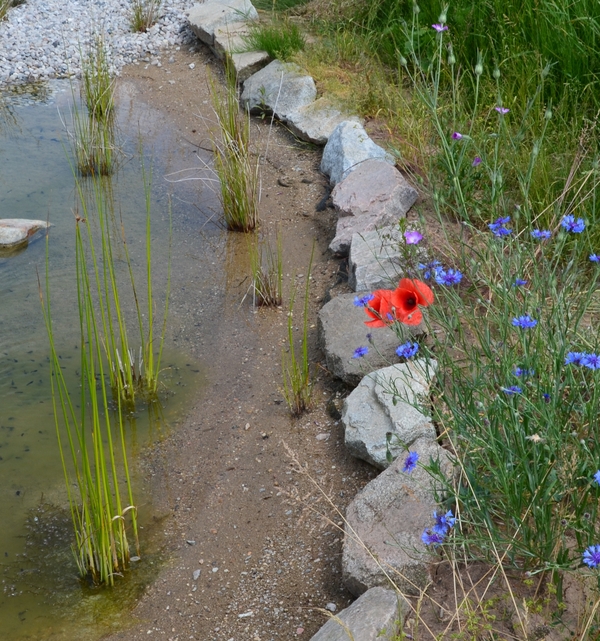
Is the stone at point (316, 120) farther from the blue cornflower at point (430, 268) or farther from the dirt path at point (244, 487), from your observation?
the blue cornflower at point (430, 268)

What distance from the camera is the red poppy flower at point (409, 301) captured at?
212 centimetres

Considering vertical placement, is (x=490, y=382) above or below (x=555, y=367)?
below

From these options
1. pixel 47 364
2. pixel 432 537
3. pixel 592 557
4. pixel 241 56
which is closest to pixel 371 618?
pixel 432 537

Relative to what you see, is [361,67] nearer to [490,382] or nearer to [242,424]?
[242,424]

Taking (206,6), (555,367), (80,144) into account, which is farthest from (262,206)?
(206,6)

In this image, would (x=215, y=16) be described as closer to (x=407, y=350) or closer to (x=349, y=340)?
(x=349, y=340)

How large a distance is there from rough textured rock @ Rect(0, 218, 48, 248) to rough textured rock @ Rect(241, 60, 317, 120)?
1719 mm

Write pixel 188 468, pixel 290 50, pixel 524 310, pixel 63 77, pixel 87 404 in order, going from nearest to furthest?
pixel 524 310 → pixel 188 468 → pixel 87 404 → pixel 290 50 → pixel 63 77

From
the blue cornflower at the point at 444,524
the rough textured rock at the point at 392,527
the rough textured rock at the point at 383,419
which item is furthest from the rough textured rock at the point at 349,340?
the blue cornflower at the point at 444,524

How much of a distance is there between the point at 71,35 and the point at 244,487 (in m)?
5.89

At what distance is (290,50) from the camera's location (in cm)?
579

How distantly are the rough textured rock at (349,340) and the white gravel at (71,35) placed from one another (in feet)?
13.6

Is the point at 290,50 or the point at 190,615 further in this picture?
the point at 290,50

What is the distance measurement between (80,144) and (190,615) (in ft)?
11.4
